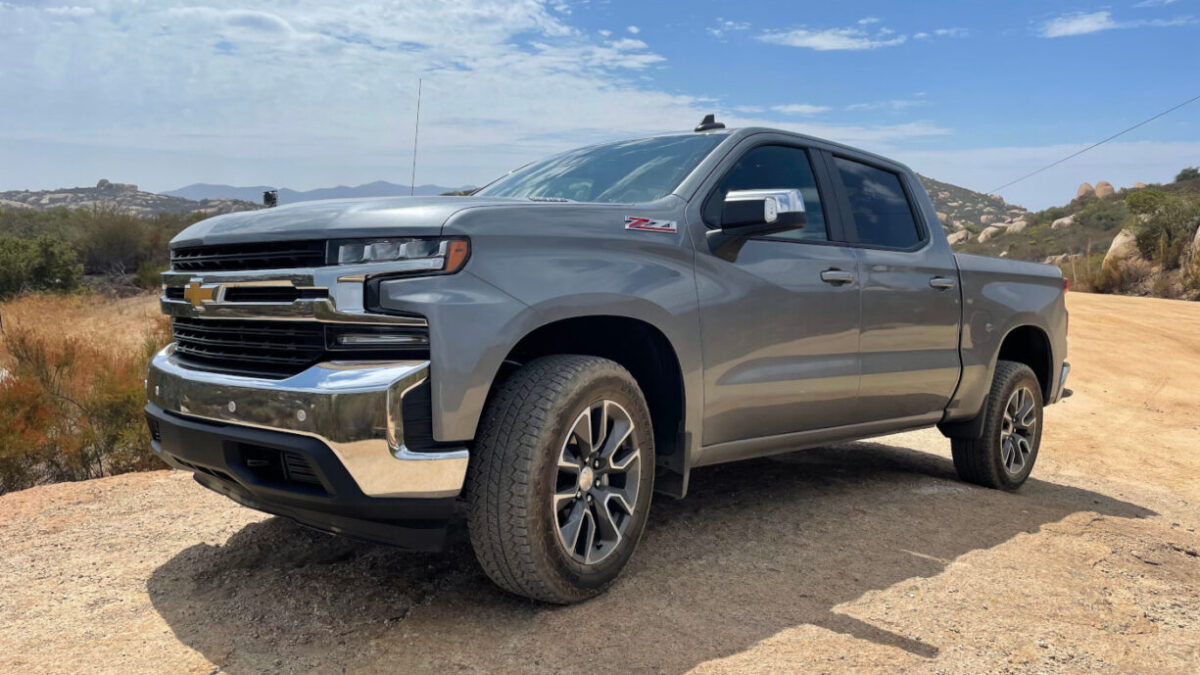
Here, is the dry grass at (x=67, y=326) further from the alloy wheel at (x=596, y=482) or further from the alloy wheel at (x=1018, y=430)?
the alloy wheel at (x=1018, y=430)

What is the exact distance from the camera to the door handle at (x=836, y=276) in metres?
4.56

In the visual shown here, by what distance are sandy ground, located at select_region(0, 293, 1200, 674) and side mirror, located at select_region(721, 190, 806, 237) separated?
57.8 inches

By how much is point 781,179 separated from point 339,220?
2.37m

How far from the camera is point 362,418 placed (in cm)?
294

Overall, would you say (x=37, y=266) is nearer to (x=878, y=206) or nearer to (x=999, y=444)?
(x=878, y=206)

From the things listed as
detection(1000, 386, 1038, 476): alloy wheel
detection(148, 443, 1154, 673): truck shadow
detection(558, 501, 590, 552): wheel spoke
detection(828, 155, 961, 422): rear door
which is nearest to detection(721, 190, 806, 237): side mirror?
detection(828, 155, 961, 422): rear door

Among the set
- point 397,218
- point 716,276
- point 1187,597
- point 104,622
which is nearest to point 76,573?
point 104,622

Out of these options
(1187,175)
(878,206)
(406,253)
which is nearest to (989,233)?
(1187,175)

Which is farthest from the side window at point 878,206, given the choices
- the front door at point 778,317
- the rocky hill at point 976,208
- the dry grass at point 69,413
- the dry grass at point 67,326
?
the rocky hill at point 976,208

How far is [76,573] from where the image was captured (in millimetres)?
4086

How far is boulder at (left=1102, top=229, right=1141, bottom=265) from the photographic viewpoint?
85.6ft

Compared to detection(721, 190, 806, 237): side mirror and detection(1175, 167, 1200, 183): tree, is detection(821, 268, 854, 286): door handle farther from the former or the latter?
detection(1175, 167, 1200, 183): tree

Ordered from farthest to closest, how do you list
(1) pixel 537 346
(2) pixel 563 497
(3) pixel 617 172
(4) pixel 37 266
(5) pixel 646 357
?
(4) pixel 37 266, (3) pixel 617 172, (5) pixel 646 357, (1) pixel 537 346, (2) pixel 563 497

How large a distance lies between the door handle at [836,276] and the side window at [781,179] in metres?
0.19
